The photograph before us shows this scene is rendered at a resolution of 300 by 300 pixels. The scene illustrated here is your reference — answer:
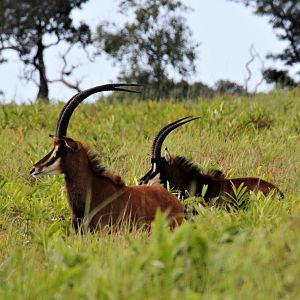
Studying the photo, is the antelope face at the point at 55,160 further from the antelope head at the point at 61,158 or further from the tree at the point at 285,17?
the tree at the point at 285,17

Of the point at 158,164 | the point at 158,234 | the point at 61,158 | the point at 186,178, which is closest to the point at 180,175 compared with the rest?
the point at 186,178

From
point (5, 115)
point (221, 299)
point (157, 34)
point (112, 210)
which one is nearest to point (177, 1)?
point (157, 34)

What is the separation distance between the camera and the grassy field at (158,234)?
3781mm

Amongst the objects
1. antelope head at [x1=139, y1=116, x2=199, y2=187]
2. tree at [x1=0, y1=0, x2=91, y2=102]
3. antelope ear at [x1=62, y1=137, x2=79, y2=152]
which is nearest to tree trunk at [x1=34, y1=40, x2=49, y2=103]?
tree at [x1=0, y1=0, x2=91, y2=102]

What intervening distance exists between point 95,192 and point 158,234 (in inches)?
115

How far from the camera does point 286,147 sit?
462 inches

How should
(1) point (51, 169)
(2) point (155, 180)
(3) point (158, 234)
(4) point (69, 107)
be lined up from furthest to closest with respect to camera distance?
(2) point (155, 180)
(4) point (69, 107)
(1) point (51, 169)
(3) point (158, 234)

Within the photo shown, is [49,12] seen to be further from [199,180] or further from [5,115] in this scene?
[199,180]

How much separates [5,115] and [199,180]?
19.5ft

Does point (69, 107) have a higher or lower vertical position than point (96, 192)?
higher

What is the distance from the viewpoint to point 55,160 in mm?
6715

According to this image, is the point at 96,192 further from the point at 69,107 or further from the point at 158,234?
the point at 158,234

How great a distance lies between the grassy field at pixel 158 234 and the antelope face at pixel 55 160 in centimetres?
32

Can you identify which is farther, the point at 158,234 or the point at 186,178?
the point at 186,178
